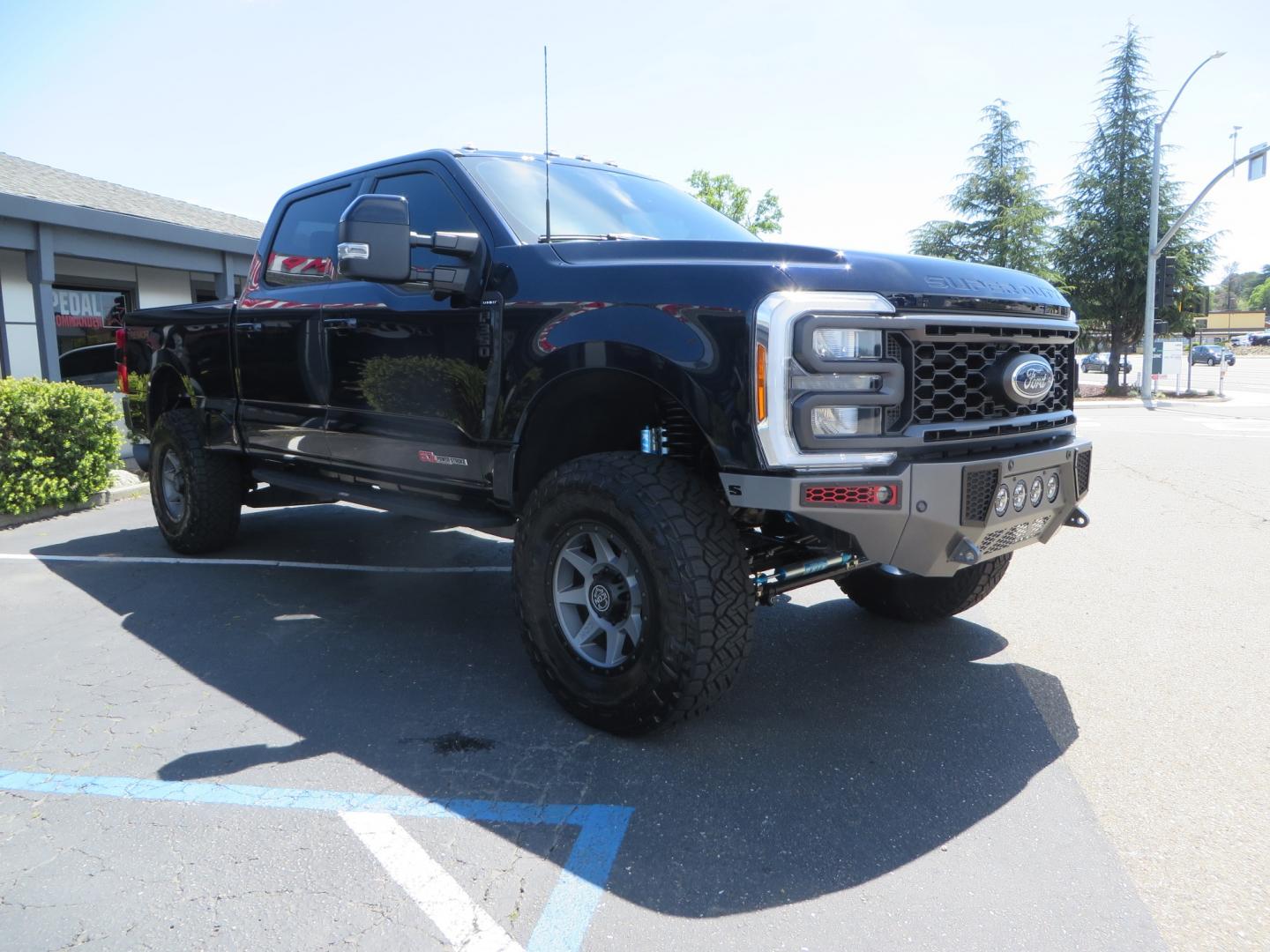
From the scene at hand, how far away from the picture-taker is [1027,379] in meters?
3.14

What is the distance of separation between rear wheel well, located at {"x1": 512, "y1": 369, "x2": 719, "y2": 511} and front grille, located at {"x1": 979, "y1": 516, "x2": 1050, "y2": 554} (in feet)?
3.11

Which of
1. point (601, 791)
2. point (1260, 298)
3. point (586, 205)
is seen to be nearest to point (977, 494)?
point (601, 791)

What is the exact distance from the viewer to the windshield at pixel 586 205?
3.83m

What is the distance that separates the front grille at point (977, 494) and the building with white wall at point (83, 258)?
36.5 ft

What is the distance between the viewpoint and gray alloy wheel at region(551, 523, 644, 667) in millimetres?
3107

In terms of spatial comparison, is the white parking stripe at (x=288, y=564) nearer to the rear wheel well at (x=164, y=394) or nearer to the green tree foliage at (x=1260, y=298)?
the rear wheel well at (x=164, y=394)

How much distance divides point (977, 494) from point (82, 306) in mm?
17297

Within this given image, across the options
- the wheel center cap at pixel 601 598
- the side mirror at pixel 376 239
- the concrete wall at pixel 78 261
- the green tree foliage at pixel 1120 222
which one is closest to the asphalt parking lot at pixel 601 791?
the wheel center cap at pixel 601 598

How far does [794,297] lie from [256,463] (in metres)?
3.92

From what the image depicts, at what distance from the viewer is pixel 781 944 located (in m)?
2.18

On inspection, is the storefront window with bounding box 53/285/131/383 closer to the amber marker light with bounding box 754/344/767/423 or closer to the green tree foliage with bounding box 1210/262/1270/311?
the amber marker light with bounding box 754/344/767/423

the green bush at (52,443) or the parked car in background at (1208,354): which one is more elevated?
the parked car in background at (1208,354)

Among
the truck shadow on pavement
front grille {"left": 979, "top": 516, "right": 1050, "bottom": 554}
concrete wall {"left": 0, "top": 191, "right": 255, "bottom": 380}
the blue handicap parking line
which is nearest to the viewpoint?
the blue handicap parking line

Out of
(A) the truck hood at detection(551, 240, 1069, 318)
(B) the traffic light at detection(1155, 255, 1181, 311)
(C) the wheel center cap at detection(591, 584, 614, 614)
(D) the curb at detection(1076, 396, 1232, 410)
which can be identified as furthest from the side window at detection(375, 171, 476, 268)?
Answer: (B) the traffic light at detection(1155, 255, 1181, 311)
